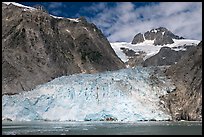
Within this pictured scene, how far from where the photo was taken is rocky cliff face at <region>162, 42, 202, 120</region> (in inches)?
1294

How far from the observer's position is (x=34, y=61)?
62219 mm

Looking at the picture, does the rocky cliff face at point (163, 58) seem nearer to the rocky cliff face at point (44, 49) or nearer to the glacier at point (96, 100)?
the rocky cliff face at point (44, 49)

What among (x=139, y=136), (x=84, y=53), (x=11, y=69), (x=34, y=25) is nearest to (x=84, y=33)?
(x=84, y=53)

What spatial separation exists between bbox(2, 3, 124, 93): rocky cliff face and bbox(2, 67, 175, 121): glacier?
1968cm

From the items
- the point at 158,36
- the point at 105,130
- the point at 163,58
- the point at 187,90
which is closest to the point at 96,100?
the point at 187,90

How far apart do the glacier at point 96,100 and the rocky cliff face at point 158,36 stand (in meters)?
137

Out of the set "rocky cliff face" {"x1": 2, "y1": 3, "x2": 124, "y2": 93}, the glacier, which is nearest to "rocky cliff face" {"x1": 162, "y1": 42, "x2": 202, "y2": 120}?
the glacier

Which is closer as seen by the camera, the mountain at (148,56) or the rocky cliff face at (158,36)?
the mountain at (148,56)

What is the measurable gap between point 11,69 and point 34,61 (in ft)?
19.4

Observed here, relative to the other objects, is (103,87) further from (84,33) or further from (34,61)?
(84,33)

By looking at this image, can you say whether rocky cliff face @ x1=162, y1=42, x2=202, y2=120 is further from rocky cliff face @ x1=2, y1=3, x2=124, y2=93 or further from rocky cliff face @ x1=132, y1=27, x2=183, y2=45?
rocky cliff face @ x1=132, y1=27, x2=183, y2=45

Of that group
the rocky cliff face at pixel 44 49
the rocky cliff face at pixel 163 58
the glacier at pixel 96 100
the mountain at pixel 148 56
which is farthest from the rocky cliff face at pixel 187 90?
the rocky cliff face at pixel 163 58

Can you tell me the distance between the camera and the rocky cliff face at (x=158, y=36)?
17357 centimetres

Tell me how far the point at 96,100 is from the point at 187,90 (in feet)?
25.5
